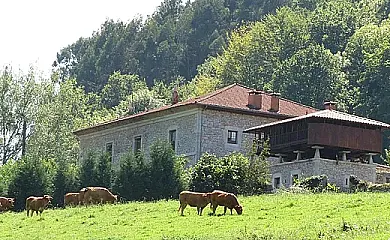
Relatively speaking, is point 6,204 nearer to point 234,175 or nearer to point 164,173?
point 164,173

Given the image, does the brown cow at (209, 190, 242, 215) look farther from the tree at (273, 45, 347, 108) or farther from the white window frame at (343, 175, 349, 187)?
the tree at (273, 45, 347, 108)

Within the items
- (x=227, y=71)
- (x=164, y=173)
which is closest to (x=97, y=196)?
(x=164, y=173)

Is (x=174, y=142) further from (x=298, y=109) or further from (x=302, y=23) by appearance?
(x=302, y=23)

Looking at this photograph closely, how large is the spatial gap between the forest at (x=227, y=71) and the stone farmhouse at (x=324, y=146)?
12244 millimetres

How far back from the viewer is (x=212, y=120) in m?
53.8

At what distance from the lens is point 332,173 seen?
48.3 meters

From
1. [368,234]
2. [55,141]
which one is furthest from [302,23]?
[368,234]

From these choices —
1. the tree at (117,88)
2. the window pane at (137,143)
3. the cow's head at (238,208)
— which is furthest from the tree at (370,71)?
the cow's head at (238,208)

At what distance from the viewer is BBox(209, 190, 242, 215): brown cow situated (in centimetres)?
3141

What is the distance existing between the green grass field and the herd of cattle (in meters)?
0.41

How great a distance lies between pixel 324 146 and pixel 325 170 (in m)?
1.28

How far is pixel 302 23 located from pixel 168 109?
42374 millimetres

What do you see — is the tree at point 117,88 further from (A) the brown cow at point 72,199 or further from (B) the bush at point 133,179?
(A) the brown cow at point 72,199

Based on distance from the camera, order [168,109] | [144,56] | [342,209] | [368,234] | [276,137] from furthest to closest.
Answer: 1. [144,56]
2. [168,109]
3. [276,137]
4. [342,209]
5. [368,234]
